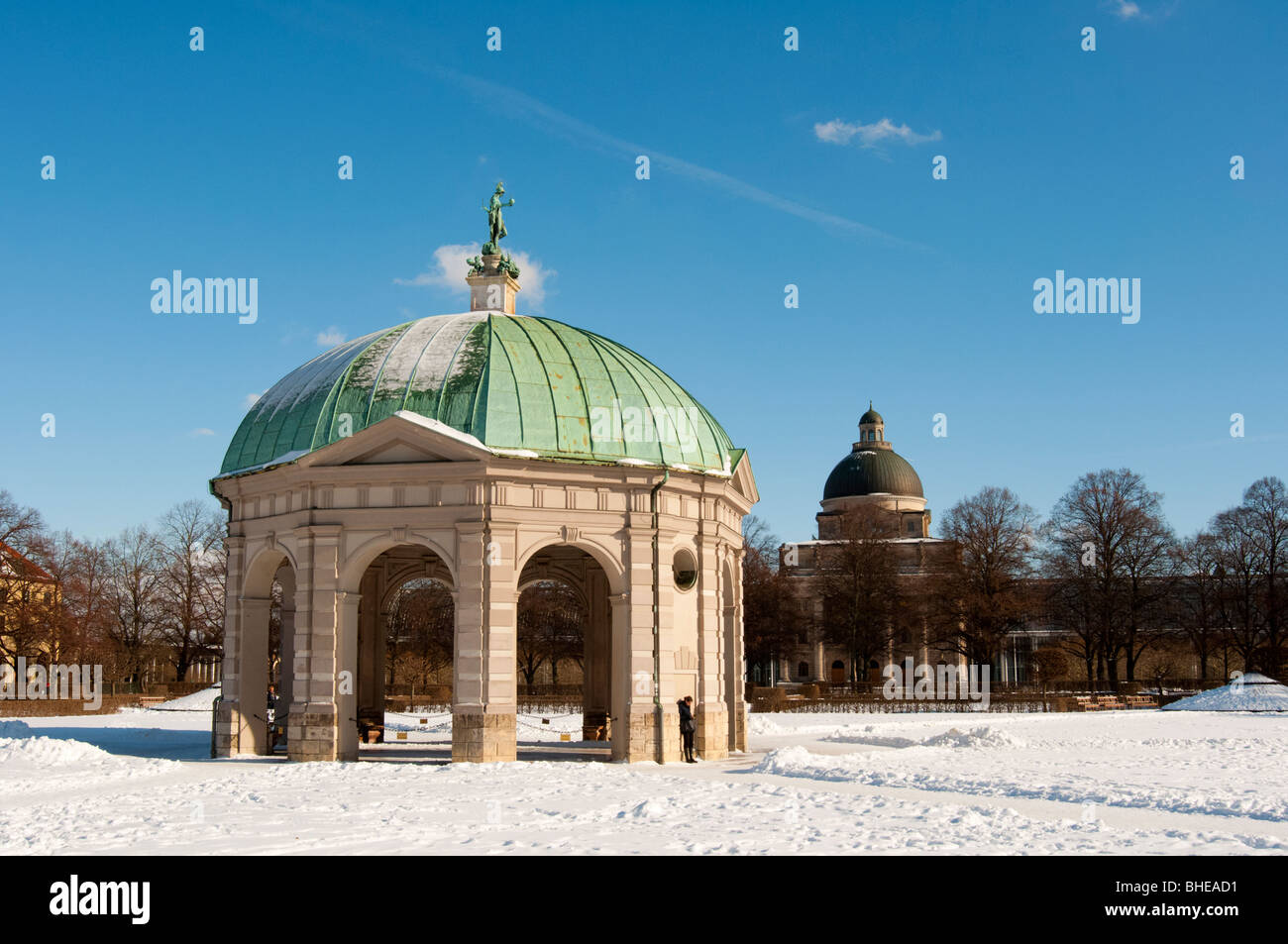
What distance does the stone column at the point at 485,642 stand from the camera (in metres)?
27.2

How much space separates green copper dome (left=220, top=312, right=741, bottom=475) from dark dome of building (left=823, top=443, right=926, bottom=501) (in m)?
93.9

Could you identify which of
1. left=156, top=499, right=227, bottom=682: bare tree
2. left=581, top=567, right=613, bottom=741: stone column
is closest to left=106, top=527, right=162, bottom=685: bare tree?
left=156, top=499, right=227, bottom=682: bare tree

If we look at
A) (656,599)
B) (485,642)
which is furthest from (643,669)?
(485,642)

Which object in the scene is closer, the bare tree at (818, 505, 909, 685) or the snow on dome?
the snow on dome

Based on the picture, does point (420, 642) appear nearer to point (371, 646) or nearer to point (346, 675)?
point (371, 646)

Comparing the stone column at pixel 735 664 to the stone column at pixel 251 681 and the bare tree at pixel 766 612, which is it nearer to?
the stone column at pixel 251 681

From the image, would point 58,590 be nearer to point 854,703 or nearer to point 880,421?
point 854,703

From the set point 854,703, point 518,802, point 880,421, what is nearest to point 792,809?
point 518,802

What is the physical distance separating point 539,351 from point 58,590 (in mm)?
45566

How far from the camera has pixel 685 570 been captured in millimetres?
31172

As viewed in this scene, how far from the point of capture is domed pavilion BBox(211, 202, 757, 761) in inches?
1090

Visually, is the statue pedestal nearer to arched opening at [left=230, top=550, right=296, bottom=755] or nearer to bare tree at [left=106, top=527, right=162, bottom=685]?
arched opening at [left=230, top=550, right=296, bottom=755]

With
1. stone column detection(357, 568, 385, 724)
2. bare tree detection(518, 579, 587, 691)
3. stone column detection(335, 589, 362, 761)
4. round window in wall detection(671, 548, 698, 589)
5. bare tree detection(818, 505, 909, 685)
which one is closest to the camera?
stone column detection(335, 589, 362, 761)

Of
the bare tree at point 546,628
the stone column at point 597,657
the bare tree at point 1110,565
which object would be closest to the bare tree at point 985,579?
the bare tree at point 1110,565
